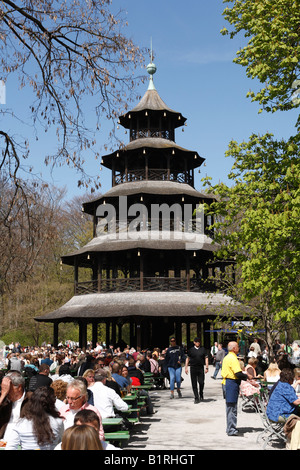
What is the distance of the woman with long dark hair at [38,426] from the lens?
5820 mm

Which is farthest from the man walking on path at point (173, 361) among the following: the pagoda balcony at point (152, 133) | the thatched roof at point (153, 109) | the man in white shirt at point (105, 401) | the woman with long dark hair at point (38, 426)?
the thatched roof at point (153, 109)

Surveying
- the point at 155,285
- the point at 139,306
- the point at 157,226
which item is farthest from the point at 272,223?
the point at 157,226

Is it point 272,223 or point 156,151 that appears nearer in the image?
point 272,223

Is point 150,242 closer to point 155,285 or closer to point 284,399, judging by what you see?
point 155,285

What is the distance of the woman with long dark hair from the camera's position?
582 cm

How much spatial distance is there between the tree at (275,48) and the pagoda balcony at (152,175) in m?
21.7

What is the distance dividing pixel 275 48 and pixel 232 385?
9464 mm

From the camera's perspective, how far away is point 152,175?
130 ft

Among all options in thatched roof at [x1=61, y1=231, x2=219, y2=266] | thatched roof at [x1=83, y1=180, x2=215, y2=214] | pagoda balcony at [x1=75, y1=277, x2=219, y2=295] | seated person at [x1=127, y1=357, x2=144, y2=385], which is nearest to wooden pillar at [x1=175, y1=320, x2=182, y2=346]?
pagoda balcony at [x1=75, y1=277, x2=219, y2=295]

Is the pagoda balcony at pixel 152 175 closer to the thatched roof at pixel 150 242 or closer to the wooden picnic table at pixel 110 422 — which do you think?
the thatched roof at pixel 150 242

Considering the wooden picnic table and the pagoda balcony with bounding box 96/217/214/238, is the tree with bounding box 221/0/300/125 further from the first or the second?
the pagoda balcony with bounding box 96/217/214/238

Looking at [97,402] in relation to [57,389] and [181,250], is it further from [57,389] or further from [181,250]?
[181,250]
